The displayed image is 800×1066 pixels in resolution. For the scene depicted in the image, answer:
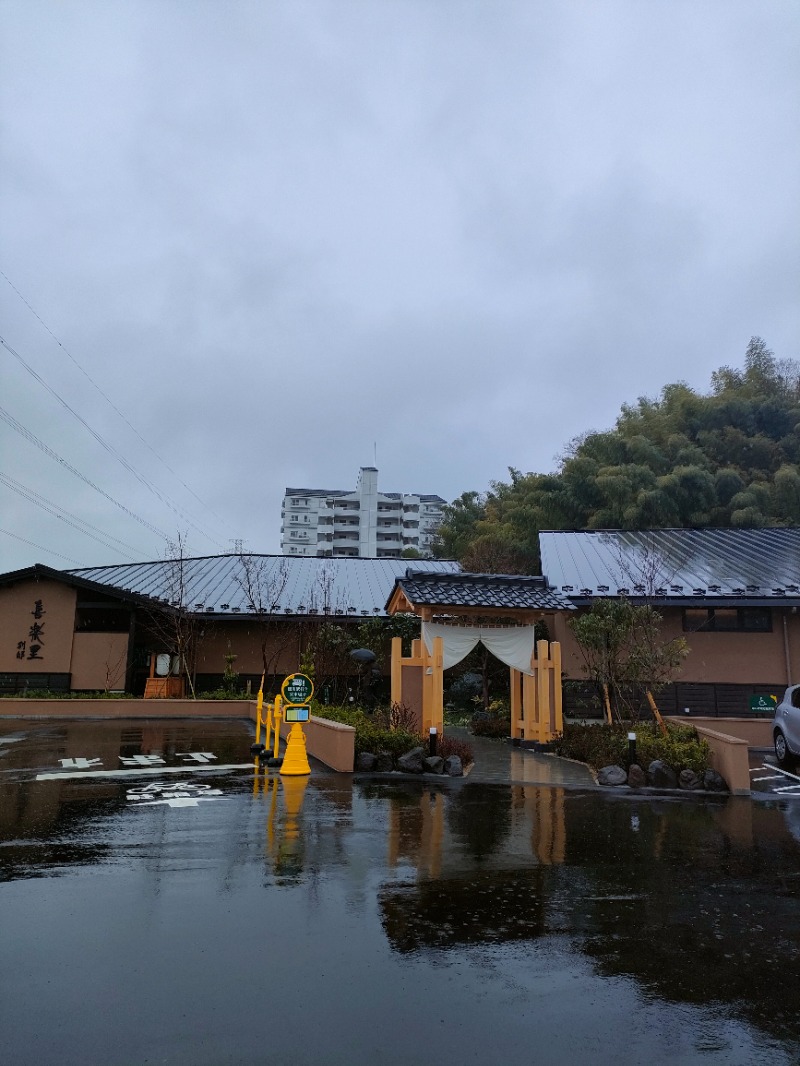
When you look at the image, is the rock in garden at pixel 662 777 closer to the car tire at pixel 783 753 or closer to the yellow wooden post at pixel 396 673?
the car tire at pixel 783 753

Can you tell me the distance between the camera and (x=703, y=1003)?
13.4 ft

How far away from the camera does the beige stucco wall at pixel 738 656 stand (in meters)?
19.7

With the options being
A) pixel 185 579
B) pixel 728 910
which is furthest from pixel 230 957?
pixel 185 579

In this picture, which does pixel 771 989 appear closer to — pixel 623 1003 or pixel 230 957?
pixel 623 1003

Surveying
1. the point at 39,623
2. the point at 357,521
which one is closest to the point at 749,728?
the point at 39,623

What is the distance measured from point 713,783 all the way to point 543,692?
15.8 feet

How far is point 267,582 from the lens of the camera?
2758 cm

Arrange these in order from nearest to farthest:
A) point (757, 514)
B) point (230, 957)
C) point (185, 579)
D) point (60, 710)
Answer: point (230, 957), point (60, 710), point (185, 579), point (757, 514)

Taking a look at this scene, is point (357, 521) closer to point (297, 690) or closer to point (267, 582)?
point (267, 582)

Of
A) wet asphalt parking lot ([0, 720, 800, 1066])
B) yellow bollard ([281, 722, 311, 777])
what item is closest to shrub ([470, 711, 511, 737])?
yellow bollard ([281, 722, 311, 777])

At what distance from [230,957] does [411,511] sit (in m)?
91.5

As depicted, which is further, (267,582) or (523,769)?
(267,582)

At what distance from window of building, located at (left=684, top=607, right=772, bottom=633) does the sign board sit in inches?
68.8

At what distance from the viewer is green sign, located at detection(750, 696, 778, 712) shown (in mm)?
19250
